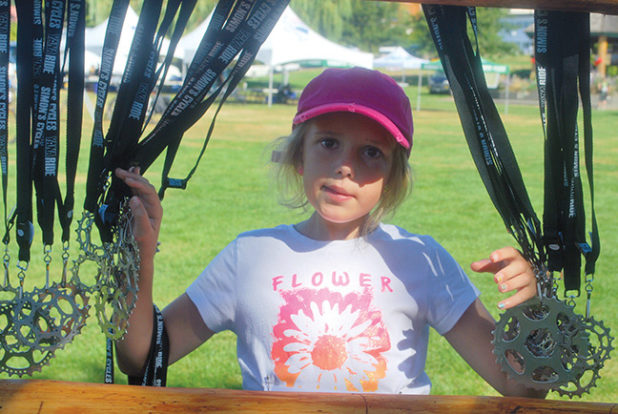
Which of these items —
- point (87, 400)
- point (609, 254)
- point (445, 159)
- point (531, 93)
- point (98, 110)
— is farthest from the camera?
point (531, 93)

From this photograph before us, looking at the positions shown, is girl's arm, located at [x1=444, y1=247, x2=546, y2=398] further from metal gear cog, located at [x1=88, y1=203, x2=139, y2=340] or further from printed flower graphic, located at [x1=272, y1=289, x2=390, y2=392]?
metal gear cog, located at [x1=88, y1=203, x2=139, y2=340]

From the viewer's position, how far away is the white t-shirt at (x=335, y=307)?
6.48 feet

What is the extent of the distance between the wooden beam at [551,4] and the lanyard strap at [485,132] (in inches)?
6.9

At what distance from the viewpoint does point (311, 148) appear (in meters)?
2.06

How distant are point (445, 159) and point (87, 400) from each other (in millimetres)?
12818

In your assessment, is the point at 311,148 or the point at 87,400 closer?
the point at 87,400

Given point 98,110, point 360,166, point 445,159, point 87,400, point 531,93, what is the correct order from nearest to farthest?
point 87,400 → point 98,110 → point 360,166 → point 445,159 → point 531,93

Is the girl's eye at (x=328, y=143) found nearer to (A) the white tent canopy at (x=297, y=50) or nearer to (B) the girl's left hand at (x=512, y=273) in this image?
(B) the girl's left hand at (x=512, y=273)

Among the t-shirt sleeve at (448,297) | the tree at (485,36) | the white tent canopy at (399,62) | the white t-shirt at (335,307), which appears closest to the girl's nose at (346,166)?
the white t-shirt at (335,307)

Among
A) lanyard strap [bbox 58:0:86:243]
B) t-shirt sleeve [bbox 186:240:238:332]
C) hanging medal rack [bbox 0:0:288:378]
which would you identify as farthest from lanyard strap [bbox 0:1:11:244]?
t-shirt sleeve [bbox 186:240:238:332]

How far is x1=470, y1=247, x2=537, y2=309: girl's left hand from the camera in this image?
67.4 inches

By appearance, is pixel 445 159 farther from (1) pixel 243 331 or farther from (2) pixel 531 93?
(2) pixel 531 93

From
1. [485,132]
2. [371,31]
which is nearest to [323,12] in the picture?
[371,31]

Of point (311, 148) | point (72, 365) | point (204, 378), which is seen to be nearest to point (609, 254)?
point (204, 378)
